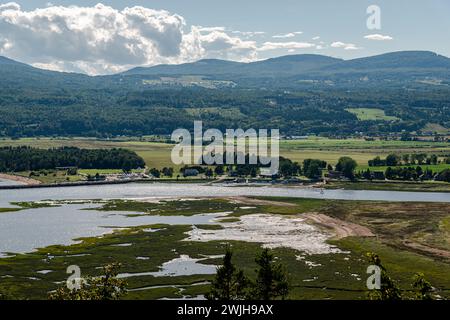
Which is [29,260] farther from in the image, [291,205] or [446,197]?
[446,197]

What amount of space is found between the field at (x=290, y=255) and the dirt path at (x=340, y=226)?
0.19 meters

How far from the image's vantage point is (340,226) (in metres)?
122

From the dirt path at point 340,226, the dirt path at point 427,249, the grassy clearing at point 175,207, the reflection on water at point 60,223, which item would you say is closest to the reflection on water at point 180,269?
the reflection on water at point 60,223

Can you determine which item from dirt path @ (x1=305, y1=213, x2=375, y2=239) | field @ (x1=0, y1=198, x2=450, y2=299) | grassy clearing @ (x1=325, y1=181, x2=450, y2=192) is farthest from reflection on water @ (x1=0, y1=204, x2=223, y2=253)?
grassy clearing @ (x1=325, y1=181, x2=450, y2=192)

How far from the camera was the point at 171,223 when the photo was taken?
12619cm

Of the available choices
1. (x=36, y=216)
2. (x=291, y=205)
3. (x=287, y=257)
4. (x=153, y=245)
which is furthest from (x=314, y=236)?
(x=36, y=216)

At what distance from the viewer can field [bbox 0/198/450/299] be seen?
74.7 meters

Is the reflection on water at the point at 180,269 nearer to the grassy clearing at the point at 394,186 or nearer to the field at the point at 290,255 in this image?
the field at the point at 290,255

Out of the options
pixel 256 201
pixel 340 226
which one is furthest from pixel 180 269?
pixel 256 201

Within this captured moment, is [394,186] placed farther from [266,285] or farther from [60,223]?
[266,285]

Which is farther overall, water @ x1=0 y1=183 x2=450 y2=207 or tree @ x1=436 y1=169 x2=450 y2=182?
tree @ x1=436 y1=169 x2=450 y2=182

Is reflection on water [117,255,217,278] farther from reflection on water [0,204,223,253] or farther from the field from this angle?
reflection on water [0,204,223,253]

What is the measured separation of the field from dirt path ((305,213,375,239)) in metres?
0.19
